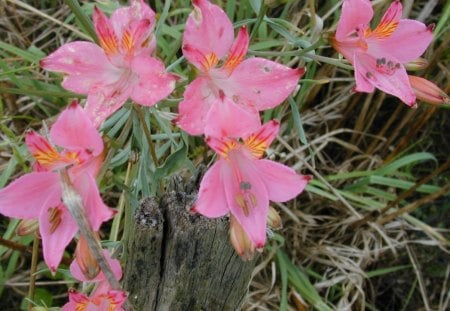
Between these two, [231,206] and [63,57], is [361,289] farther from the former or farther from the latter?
[63,57]

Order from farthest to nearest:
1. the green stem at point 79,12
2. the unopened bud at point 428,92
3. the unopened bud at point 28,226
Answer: the green stem at point 79,12, the unopened bud at point 428,92, the unopened bud at point 28,226

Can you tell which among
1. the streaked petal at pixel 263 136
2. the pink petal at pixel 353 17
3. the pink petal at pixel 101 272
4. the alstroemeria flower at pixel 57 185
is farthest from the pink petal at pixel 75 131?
the pink petal at pixel 353 17

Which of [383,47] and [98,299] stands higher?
[383,47]

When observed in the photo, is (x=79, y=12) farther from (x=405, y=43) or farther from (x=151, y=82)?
(x=405, y=43)

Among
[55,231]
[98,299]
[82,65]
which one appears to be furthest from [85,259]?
[82,65]

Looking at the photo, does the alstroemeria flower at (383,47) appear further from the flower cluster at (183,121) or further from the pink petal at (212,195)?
the pink petal at (212,195)

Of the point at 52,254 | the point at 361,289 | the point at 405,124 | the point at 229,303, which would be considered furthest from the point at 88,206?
the point at 405,124
